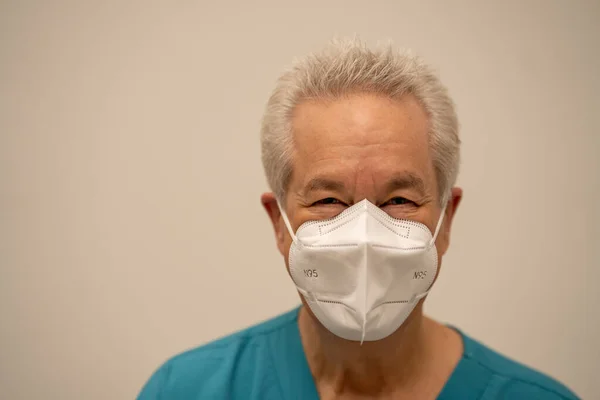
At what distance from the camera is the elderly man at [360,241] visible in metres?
1.01

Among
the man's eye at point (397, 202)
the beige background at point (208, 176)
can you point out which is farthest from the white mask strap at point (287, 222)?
the beige background at point (208, 176)

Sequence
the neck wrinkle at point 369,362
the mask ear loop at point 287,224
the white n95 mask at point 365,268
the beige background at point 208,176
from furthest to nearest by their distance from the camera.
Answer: the beige background at point 208,176 → the neck wrinkle at point 369,362 → the mask ear loop at point 287,224 → the white n95 mask at point 365,268

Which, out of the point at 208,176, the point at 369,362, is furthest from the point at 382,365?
the point at 208,176

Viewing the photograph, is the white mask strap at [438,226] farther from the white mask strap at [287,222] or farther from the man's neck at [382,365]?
the white mask strap at [287,222]

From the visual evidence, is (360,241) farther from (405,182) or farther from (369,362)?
(369,362)

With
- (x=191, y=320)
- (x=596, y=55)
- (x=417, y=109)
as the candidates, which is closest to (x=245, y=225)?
(x=191, y=320)

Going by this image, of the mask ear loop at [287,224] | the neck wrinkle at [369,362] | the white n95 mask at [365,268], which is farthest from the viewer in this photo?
the neck wrinkle at [369,362]

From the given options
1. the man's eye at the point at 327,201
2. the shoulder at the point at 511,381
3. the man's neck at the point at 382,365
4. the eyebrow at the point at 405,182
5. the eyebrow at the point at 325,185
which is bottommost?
the shoulder at the point at 511,381

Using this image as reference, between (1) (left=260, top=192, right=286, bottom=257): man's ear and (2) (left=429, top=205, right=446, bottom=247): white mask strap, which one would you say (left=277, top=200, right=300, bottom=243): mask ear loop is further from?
(2) (left=429, top=205, right=446, bottom=247): white mask strap

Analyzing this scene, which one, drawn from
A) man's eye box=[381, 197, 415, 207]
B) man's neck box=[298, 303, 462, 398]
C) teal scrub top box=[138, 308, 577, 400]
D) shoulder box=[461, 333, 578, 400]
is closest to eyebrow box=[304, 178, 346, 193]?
man's eye box=[381, 197, 415, 207]

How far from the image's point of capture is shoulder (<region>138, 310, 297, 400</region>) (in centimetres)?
127

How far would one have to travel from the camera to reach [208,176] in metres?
1.70

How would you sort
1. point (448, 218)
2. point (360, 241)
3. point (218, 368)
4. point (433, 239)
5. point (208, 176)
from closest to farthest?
point (360, 241) → point (433, 239) → point (448, 218) → point (218, 368) → point (208, 176)

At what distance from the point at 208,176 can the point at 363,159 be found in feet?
2.72
